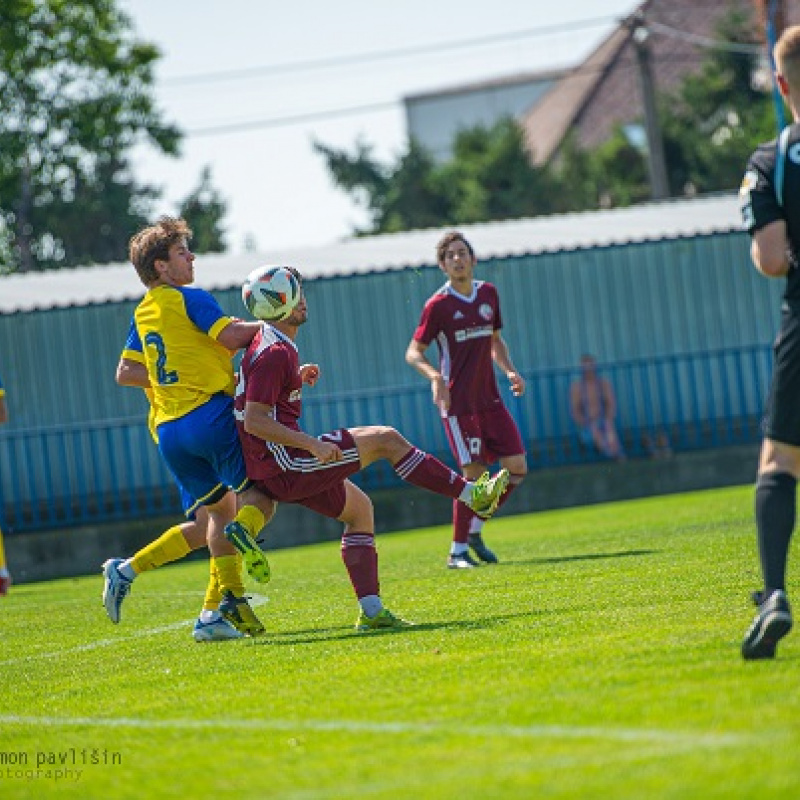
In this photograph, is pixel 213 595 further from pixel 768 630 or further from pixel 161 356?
pixel 768 630

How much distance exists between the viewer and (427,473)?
30.7 ft

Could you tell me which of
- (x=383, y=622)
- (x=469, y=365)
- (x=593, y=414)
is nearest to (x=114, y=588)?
(x=383, y=622)

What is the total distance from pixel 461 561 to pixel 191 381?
14.1 feet

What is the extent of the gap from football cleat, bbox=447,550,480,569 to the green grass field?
1.46 meters

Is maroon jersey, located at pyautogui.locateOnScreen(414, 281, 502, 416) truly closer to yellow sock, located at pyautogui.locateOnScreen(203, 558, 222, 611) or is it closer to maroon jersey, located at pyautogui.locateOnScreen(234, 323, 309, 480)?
yellow sock, located at pyautogui.locateOnScreen(203, 558, 222, 611)

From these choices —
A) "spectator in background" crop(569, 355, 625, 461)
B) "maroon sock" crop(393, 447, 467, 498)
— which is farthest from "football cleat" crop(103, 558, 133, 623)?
"spectator in background" crop(569, 355, 625, 461)

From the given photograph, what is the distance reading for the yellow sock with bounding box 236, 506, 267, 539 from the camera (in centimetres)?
912

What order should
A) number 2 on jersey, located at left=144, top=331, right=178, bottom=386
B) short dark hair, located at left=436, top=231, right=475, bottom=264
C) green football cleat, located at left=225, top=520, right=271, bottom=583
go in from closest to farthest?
1. green football cleat, located at left=225, top=520, right=271, bottom=583
2. number 2 on jersey, located at left=144, top=331, right=178, bottom=386
3. short dark hair, located at left=436, top=231, right=475, bottom=264

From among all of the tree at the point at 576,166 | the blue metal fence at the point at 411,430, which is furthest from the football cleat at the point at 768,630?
the tree at the point at 576,166

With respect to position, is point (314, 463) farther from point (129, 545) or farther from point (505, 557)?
point (129, 545)

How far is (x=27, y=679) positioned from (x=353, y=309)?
16.1 metres

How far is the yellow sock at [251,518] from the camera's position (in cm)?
912

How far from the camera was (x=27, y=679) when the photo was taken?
8.75 meters

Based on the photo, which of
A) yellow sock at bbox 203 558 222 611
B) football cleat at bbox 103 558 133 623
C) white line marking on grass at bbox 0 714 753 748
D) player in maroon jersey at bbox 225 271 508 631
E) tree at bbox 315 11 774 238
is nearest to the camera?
white line marking on grass at bbox 0 714 753 748
